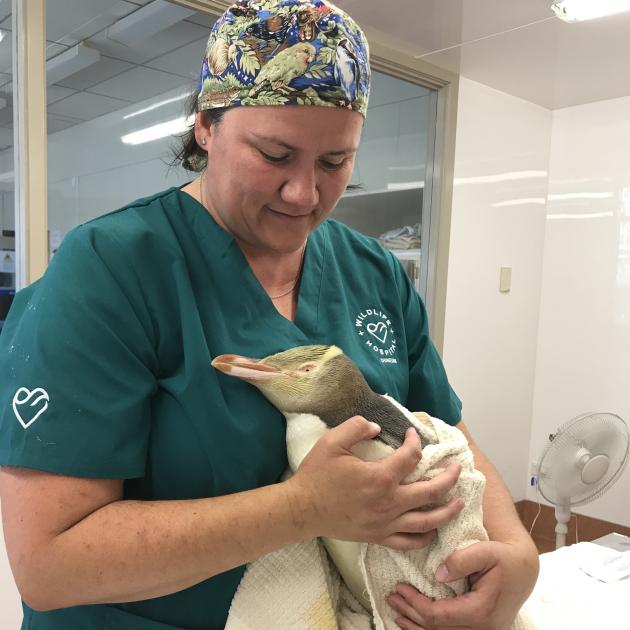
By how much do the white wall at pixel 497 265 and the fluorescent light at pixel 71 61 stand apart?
171 cm

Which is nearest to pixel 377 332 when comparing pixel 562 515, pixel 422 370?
pixel 422 370

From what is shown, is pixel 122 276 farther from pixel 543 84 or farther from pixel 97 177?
pixel 543 84

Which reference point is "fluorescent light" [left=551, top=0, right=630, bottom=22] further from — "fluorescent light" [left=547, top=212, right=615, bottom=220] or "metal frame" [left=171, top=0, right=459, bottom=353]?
"fluorescent light" [left=547, top=212, right=615, bottom=220]

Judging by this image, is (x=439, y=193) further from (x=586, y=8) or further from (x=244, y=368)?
(x=244, y=368)

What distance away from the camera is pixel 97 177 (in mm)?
2543

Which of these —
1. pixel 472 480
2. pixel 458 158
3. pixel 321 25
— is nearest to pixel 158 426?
pixel 472 480

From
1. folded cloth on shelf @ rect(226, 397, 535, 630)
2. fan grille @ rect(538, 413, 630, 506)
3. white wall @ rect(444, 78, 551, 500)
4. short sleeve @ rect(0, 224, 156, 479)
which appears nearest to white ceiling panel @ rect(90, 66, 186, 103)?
white wall @ rect(444, 78, 551, 500)

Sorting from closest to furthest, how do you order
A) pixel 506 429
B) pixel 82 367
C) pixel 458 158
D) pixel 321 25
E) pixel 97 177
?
1. pixel 82 367
2. pixel 321 25
3. pixel 97 177
4. pixel 458 158
5. pixel 506 429

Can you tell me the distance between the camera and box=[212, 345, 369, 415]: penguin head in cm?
74

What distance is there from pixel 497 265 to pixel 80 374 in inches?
115

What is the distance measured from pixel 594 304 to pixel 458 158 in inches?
44.1

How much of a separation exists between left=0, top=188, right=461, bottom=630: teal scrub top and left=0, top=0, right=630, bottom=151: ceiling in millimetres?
1375

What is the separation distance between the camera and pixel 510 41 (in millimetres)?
2516

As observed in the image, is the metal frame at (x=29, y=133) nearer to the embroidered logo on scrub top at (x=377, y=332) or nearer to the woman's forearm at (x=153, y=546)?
the embroidered logo on scrub top at (x=377, y=332)
